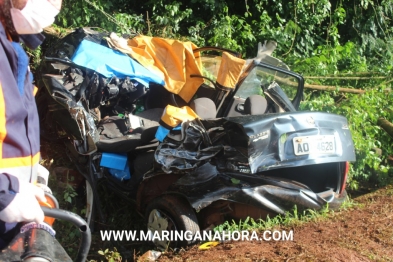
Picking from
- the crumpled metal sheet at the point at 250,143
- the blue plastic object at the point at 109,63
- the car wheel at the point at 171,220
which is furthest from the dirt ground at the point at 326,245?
the blue plastic object at the point at 109,63

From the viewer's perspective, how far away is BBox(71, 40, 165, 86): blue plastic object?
197 inches

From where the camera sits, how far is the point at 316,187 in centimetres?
469

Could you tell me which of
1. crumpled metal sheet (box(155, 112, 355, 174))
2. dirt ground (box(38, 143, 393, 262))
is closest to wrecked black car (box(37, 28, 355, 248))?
crumpled metal sheet (box(155, 112, 355, 174))

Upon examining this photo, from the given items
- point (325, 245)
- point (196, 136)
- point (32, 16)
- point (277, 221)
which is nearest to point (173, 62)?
point (196, 136)

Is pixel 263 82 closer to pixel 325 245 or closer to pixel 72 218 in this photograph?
pixel 325 245

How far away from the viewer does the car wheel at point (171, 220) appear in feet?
13.4

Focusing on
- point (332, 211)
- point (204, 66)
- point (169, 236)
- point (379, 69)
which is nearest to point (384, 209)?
point (332, 211)

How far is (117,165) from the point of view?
196 inches

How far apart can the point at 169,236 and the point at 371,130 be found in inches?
149

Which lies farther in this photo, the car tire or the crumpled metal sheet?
the car tire

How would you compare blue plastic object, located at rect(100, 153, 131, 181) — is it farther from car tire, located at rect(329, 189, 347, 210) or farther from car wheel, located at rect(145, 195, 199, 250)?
car tire, located at rect(329, 189, 347, 210)

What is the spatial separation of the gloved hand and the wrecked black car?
2.28 metres

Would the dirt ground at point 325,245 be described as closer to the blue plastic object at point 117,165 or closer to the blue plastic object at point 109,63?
the blue plastic object at point 117,165

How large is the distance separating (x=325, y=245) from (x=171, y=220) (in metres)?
1.31
